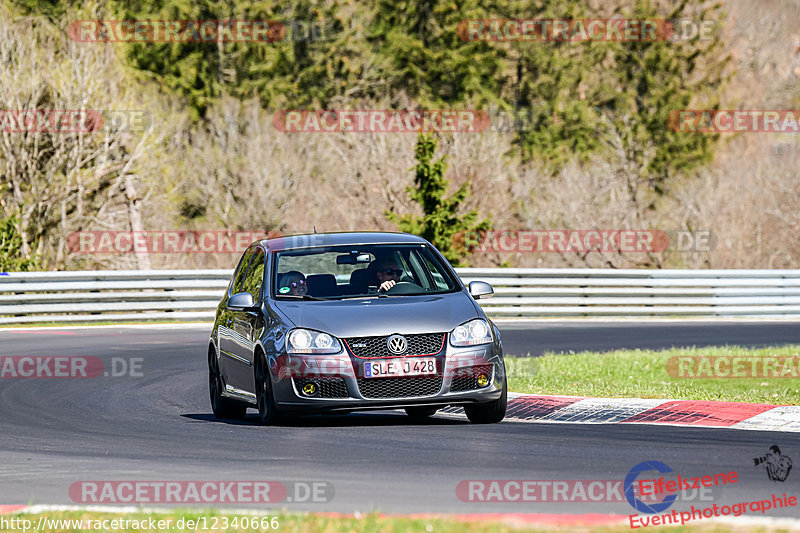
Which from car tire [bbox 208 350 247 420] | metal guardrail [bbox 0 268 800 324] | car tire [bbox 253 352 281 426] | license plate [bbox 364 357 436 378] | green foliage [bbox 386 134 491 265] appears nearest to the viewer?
license plate [bbox 364 357 436 378]

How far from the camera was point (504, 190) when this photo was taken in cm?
4800

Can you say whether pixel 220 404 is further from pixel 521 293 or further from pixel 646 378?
pixel 521 293

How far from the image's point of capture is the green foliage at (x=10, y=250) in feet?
97.5

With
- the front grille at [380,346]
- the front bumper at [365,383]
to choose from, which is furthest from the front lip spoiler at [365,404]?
the front grille at [380,346]

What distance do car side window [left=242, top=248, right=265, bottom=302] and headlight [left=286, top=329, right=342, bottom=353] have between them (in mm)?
1177

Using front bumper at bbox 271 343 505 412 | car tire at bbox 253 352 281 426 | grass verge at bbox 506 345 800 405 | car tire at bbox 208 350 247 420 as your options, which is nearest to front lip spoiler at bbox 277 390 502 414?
front bumper at bbox 271 343 505 412

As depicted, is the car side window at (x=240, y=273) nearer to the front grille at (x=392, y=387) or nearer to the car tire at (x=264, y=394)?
the car tire at (x=264, y=394)

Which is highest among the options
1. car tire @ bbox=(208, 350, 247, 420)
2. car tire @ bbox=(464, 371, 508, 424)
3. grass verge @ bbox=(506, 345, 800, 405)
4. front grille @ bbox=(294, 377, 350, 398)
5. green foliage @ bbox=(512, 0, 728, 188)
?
front grille @ bbox=(294, 377, 350, 398)

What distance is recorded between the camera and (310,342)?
426 inches

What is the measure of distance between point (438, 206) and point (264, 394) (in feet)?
73.2

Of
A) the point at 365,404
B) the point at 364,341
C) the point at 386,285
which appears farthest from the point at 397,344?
the point at 386,285

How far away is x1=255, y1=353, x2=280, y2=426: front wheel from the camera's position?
36.6 ft

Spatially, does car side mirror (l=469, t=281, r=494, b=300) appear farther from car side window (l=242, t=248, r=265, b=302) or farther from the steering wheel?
car side window (l=242, t=248, r=265, b=302)

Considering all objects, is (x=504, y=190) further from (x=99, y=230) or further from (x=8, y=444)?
(x=8, y=444)
